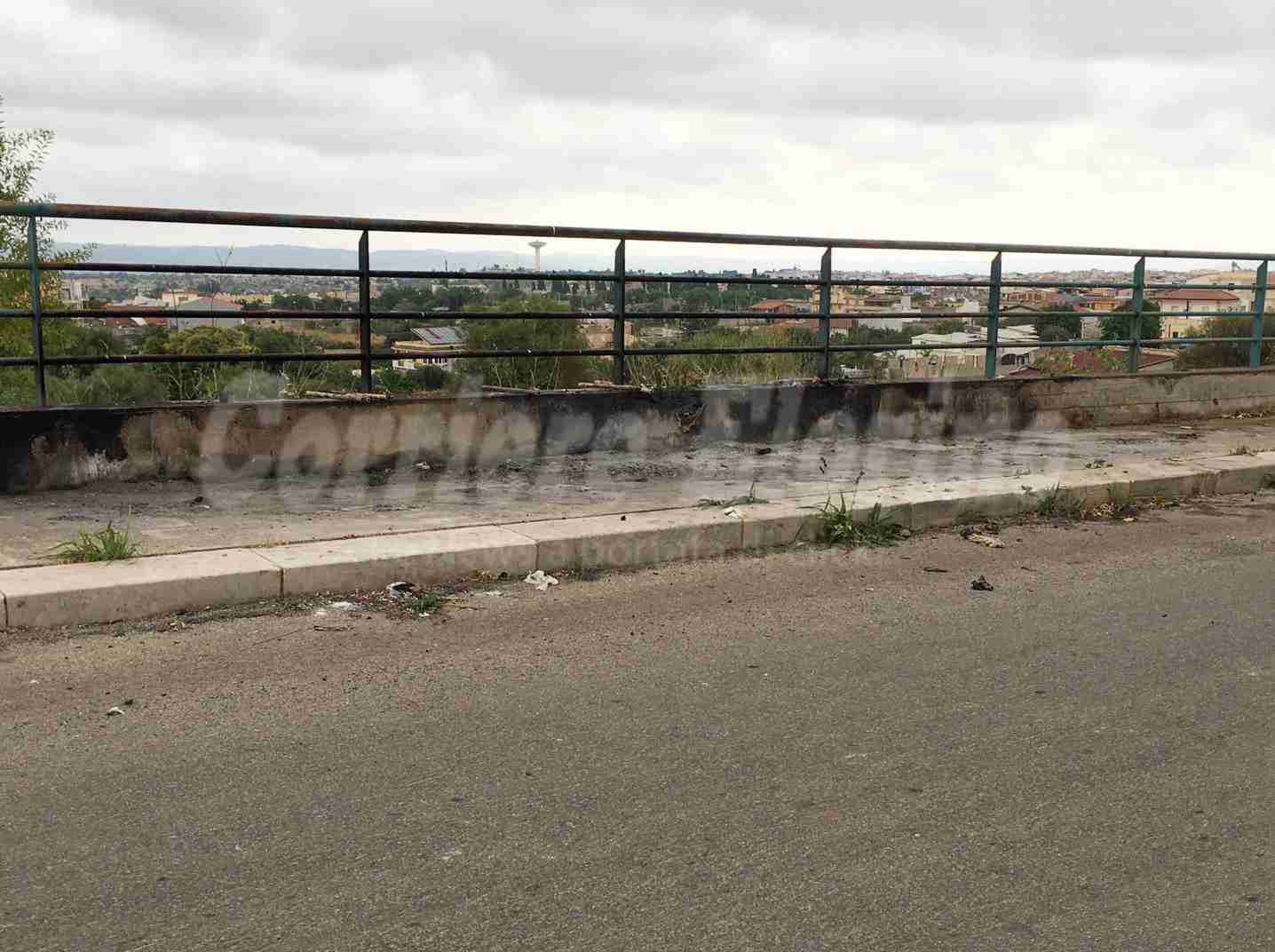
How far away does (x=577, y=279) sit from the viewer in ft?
33.9

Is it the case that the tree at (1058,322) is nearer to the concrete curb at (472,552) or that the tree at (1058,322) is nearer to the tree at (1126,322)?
the tree at (1126,322)

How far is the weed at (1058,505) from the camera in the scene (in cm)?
932

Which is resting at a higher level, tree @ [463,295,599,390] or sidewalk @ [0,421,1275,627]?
tree @ [463,295,599,390]

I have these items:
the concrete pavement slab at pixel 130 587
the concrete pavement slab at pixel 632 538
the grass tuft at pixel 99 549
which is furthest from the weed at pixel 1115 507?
the grass tuft at pixel 99 549

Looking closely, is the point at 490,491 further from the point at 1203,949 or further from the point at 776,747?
the point at 1203,949

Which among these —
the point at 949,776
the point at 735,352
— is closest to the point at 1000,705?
the point at 949,776

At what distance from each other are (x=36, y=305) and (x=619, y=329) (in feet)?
14.6

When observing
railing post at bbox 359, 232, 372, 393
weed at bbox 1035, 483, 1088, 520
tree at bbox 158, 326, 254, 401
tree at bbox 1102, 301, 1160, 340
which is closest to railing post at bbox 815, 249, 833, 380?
weed at bbox 1035, 483, 1088, 520

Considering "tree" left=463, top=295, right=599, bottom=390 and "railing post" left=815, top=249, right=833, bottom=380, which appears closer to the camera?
"tree" left=463, top=295, right=599, bottom=390

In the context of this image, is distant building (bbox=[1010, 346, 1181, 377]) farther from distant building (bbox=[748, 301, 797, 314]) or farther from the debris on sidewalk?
the debris on sidewalk

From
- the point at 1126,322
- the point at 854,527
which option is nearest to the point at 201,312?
the point at 854,527

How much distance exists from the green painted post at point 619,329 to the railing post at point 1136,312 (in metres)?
6.23

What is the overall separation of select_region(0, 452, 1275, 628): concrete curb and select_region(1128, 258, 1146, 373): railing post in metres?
4.64

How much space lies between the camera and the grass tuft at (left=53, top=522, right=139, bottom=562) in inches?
254
